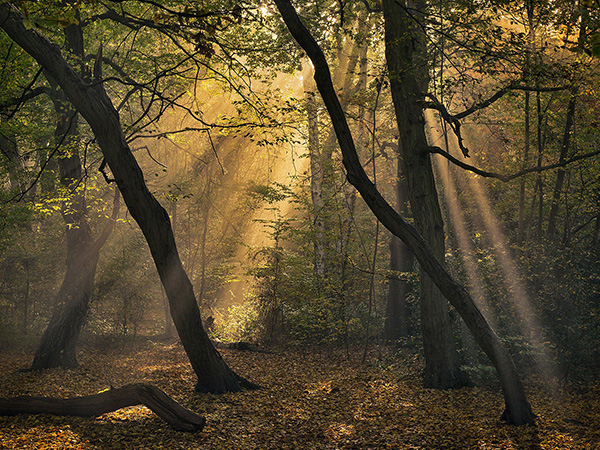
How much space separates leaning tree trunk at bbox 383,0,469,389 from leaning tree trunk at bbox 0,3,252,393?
3126mm

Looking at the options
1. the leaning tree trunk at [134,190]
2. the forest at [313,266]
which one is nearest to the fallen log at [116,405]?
the forest at [313,266]

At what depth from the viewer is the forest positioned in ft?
17.2

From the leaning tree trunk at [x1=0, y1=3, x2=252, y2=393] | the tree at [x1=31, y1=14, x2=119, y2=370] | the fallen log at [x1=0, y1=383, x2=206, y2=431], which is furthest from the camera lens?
the tree at [x1=31, y1=14, x2=119, y2=370]

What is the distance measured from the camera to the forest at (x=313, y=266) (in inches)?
206

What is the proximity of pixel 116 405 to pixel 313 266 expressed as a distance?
794 centimetres

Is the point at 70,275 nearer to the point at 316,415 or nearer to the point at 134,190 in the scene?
the point at 134,190

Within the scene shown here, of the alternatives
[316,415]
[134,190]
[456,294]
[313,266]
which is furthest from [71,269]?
[456,294]

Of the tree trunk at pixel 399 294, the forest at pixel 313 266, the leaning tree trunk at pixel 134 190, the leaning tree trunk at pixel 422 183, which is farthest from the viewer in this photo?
the tree trunk at pixel 399 294

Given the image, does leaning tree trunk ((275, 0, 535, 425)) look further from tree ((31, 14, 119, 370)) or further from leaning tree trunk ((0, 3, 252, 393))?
tree ((31, 14, 119, 370))

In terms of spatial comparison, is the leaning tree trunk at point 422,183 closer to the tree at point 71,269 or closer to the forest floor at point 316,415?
the forest floor at point 316,415

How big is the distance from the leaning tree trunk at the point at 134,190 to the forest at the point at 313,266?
0.09 feet

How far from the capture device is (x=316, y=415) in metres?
6.27

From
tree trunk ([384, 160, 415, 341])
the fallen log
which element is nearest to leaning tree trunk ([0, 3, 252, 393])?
the fallen log

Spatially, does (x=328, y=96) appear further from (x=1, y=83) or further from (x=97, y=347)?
(x=97, y=347)
